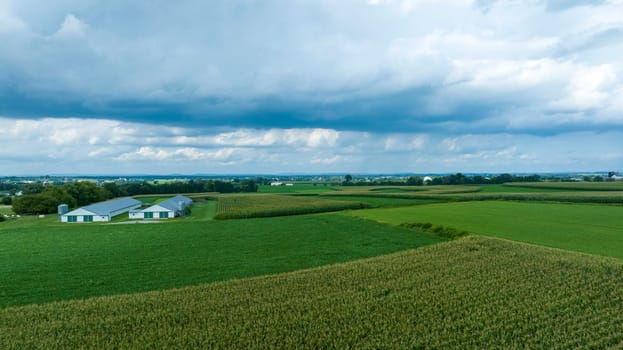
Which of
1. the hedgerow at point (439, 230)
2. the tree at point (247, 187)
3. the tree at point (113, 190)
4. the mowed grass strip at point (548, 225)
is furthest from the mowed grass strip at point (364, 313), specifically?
the tree at point (247, 187)

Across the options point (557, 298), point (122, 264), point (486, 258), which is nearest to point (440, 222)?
point (486, 258)

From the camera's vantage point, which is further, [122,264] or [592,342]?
[122,264]

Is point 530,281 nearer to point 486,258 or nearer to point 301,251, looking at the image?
point 486,258

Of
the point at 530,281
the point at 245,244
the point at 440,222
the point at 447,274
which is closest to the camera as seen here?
the point at 530,281

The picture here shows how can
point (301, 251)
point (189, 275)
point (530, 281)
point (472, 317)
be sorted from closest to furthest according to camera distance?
point (472, 317) → point (530, 281) → point (189, 275) → point (301, 251)

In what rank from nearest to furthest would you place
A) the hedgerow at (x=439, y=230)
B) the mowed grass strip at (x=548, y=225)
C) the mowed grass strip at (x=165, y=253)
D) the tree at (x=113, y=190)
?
the mowed grass strip at (x=165, y=253)
the mowed grass strip at (x=548, y=225)
the hedgerow at (x=439, y=230)
the tree at (x=113, y=190)

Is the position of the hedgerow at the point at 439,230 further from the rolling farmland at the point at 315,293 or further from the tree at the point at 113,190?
the tree at the point at 113,190

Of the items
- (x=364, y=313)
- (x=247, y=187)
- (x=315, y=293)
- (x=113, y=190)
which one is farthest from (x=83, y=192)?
(x=364, y=313)
